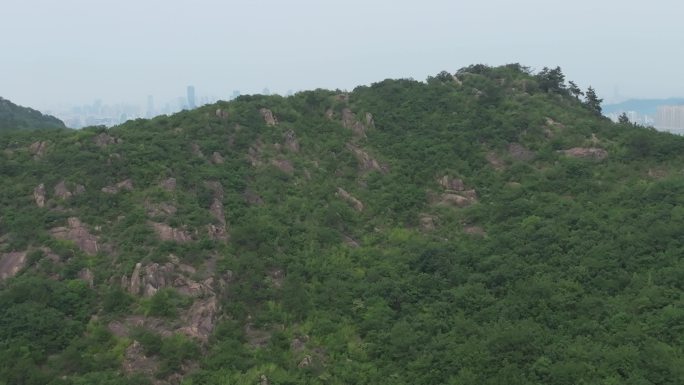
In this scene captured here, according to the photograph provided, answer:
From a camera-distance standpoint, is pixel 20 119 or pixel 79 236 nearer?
pixel 79 236

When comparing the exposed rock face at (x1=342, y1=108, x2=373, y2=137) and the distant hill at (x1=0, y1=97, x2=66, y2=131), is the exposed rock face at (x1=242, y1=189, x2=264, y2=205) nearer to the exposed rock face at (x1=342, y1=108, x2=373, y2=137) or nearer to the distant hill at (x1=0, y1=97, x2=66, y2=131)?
the exposed rock face at (x1=342, y1=108, x2=373, y2=137)

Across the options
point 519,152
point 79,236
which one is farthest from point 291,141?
point 519,152

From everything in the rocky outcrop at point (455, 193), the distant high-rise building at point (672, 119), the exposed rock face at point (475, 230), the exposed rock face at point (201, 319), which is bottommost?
the exposed rock face at point (201, 319)

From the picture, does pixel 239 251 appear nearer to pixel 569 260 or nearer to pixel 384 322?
pixel 384 322

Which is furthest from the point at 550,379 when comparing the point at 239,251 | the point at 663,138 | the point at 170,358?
the point at 663,138

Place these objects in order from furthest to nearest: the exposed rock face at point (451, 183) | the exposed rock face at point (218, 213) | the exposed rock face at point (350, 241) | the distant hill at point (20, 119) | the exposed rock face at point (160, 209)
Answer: the distant hill at point (20, 119) → the exposed rock face at point (451, 183) → the exposed rock face at point (350, 241) → the exposed rock face at point (160, 209) → the exposed rock face at point (218, 213)

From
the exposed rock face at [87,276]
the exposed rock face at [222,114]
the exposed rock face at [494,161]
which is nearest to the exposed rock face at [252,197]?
the exposed rock face at [222,114]

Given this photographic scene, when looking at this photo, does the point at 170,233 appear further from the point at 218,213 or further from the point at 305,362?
the point at 305,362

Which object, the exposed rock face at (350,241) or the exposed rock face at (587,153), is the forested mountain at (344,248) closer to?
the exposed rock face at (587,153)
